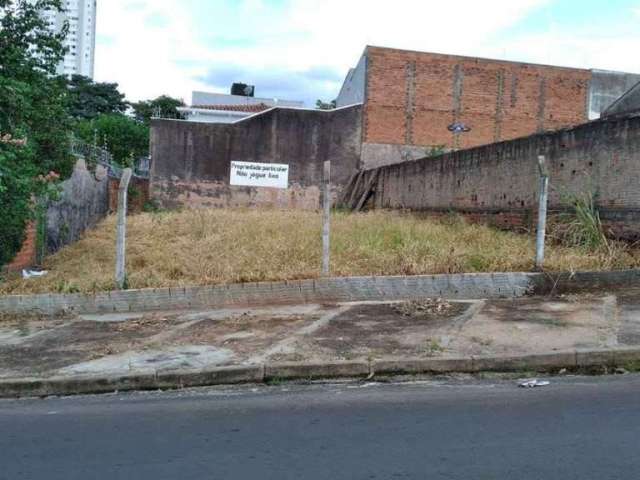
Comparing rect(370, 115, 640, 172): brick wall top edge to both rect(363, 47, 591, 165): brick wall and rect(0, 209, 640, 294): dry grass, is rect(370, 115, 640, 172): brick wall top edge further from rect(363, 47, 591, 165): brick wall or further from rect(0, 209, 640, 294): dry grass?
rect(363, 47, 591, 165): brick wall

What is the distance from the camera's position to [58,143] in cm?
1042

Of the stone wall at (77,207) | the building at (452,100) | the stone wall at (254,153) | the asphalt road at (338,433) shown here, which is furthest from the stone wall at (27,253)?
the building at (452,100)

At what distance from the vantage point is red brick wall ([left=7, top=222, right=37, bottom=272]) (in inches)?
389

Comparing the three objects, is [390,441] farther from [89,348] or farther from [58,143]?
[58,143]

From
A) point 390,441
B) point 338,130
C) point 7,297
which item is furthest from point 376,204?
point 390,441

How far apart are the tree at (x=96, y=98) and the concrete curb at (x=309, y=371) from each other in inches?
1824

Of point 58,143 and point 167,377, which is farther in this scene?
point 58,143

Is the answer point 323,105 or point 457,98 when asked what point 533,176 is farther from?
point 323,105

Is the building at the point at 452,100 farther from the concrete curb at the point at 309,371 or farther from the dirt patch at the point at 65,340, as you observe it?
the concrete curb at the point at 309,371

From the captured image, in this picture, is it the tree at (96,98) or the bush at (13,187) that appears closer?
the bush at (13,187)

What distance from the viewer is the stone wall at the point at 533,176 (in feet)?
31.1

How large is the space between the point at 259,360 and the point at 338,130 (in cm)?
2053

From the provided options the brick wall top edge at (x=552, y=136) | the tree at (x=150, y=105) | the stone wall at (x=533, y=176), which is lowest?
the stone wall at (x=533, y=176)

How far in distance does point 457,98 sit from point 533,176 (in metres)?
15.0
